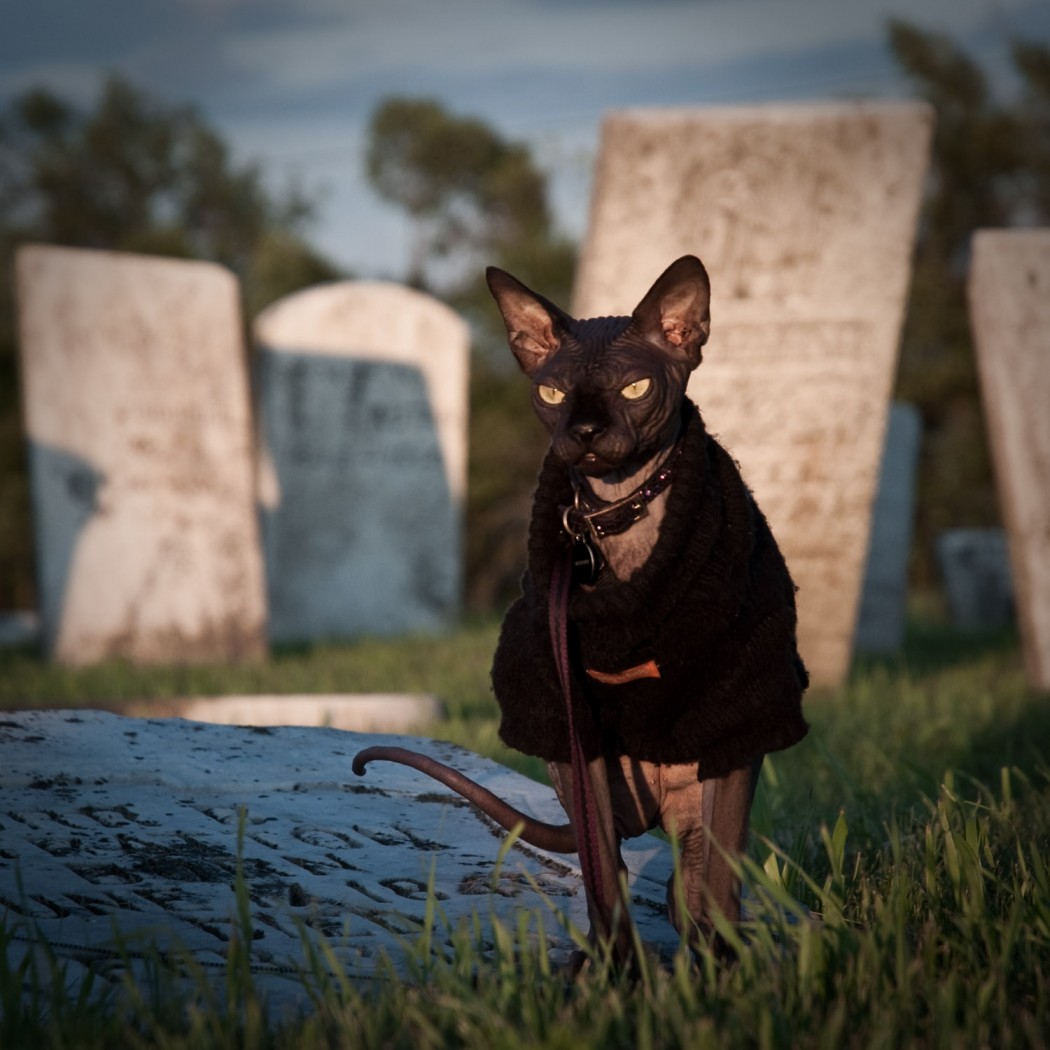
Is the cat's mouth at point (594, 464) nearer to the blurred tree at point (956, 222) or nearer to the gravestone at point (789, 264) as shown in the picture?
the gravestone at point (789, 264)

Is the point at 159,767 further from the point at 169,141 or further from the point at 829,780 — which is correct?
the point at 169,141

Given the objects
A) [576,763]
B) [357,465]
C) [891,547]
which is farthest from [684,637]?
[357,465]

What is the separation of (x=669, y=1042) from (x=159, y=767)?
1501 mm

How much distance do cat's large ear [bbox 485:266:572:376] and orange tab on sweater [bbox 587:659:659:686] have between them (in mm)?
487

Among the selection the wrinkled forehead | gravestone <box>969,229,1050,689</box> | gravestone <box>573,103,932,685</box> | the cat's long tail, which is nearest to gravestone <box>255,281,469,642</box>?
gravestone <box>573,103,932,685</box>

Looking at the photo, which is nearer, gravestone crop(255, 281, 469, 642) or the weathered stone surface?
the weathered stone surface

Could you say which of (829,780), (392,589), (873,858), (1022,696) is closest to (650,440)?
(873,858)

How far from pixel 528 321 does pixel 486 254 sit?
64.7ft

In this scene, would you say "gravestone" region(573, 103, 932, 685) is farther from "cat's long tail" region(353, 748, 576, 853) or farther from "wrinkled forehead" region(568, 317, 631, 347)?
"wrinkled forehead" region(568, 317, 631, 347)

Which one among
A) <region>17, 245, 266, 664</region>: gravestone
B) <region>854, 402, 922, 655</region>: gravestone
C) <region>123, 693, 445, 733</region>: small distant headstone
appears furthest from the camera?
<region>854, 402, 922, 655</region>: gravestone

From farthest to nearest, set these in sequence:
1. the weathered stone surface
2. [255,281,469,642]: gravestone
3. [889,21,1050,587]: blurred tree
A: [889,21,1050,587]: blurred tree, [255,281,469,642]: gravestone, the weathered stone surface

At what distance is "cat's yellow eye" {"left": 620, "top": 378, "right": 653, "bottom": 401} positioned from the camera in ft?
7.04

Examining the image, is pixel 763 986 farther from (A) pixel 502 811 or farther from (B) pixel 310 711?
(B) pixel 310 711

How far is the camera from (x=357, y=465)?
10344 millimetres
